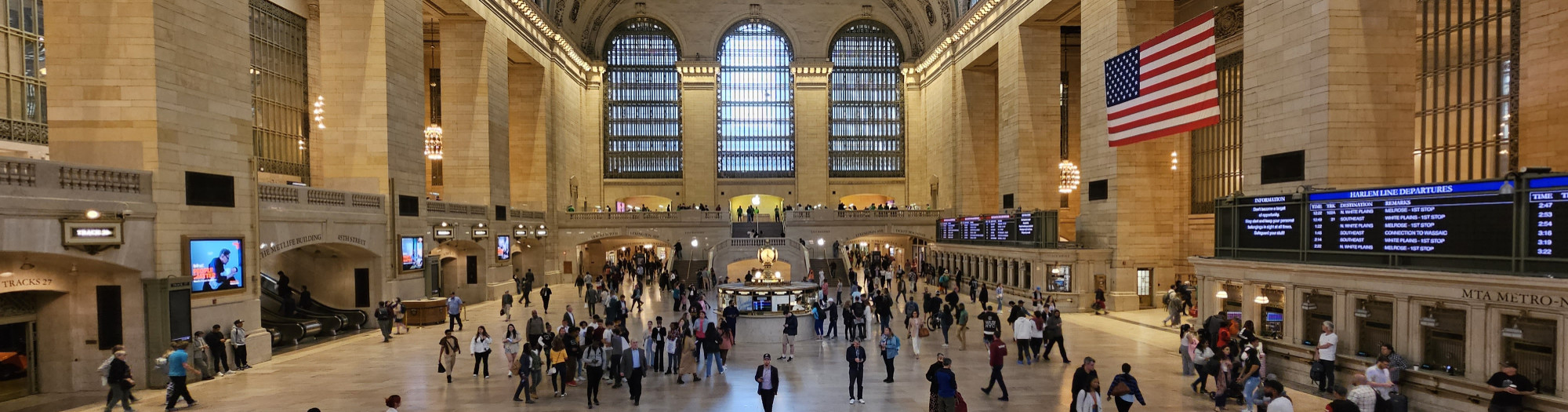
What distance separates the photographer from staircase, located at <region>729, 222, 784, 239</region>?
40.6 meters

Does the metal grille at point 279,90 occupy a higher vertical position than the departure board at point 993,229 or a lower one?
higher

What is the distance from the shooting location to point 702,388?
13.1 m

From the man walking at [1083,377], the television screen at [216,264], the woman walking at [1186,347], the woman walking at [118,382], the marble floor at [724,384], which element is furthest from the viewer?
the television screen at [216,264]

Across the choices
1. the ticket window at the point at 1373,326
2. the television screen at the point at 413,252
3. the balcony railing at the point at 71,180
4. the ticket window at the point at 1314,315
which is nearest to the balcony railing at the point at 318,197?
the television screen at the point at 413,252

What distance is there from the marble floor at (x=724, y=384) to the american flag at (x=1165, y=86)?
4.79 metres

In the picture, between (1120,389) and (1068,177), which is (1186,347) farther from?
(1068,177)

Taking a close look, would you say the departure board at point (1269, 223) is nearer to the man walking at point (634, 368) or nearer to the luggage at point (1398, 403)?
the luggage at point (1398, 403)

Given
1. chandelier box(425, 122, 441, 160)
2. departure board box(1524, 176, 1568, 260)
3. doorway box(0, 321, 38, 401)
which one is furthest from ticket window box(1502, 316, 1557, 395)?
chandelier box(425, 122, 441, 160)

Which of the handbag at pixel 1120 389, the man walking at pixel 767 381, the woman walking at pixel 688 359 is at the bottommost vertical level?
the woman walking at pixel 688 359

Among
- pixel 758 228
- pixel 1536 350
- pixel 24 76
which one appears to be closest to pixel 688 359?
pixel 1536 350

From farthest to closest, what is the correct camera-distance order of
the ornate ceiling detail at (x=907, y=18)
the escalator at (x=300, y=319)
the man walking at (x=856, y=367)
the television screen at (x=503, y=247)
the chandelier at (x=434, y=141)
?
the ornate ceiling detail at (x=907, y=18)
the television screen at (x=503, y=247)
the chandelier at (x=434, y=141)
the escalator at (x=300, y=319)
the man walking at (x=856, y=367)

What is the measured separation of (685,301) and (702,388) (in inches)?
441

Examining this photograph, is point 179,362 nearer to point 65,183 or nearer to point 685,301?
point 65,183

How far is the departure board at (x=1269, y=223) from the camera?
42.1ft
